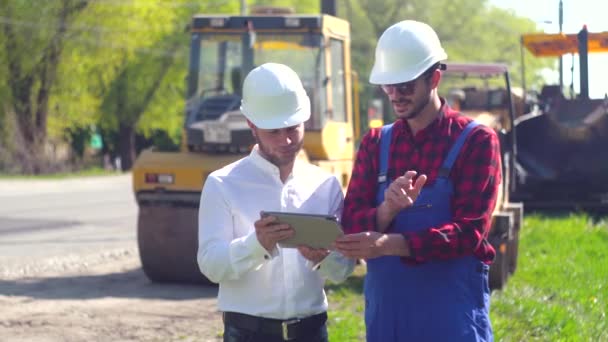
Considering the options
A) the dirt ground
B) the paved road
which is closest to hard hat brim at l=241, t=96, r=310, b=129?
the dirt ground

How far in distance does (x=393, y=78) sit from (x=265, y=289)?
0.88 m

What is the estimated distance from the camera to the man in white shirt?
3.95 metres

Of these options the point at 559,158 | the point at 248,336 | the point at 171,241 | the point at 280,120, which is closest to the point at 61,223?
the point at 171,241

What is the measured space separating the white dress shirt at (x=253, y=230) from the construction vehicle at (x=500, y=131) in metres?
4.59

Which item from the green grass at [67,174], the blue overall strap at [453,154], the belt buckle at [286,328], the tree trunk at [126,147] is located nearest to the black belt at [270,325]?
the belt buckle at [286,328]

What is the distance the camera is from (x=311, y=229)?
369 cm

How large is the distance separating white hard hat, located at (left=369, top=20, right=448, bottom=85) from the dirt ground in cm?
467

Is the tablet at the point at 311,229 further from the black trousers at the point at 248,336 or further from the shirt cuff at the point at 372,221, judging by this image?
the black trousers at the point at 248,336

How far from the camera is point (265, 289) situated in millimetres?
3988

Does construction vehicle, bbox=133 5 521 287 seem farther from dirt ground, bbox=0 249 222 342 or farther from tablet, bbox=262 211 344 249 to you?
tablet, bbox=262 211 344 249

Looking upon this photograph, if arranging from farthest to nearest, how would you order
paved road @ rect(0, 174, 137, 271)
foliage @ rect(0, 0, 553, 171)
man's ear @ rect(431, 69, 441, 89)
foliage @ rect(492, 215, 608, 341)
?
foliage @ rect(0, 0, 553, 171) → paved road @ rect(0, 174, 137, 271) → foliage @ rect(492, 215, 608, 341) → man's ear @ rect(431, 69, 441, 89)

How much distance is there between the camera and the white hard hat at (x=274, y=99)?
3941mm

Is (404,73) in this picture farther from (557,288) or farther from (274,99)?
(557,288)

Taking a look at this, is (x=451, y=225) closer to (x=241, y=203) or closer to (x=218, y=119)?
(x=241, y=203)
